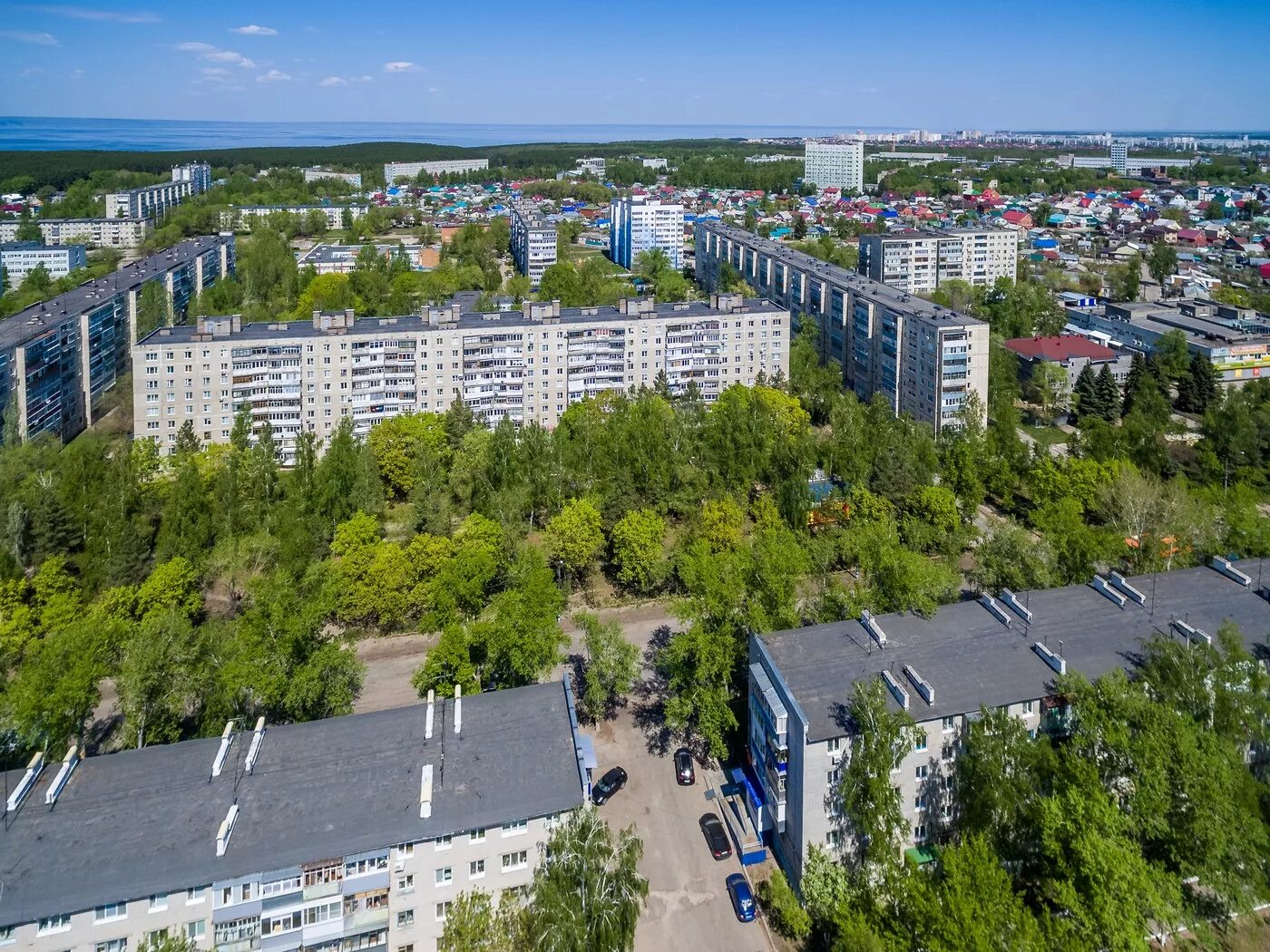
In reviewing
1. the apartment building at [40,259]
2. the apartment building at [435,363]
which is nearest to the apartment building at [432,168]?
the apartment building at [40,259]

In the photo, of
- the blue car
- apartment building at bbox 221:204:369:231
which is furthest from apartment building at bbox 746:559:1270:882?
apartment building at bbox 221:204:369:231

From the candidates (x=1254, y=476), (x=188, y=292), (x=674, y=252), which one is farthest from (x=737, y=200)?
(x=1254, y=476)

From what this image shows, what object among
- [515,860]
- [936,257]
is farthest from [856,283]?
[515,860]

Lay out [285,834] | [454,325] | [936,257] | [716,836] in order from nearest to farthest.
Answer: [285,834]
[716,836]
[454,325]
[936,257]

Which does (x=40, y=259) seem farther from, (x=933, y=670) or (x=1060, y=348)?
(x=933, y=670)

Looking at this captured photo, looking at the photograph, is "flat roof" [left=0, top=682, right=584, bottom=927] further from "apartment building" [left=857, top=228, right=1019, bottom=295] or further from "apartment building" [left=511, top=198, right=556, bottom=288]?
"apartment building" [left=857, top=228, right=1019, bottom=295]

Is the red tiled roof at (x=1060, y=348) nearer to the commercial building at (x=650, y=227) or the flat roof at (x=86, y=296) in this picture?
the commercial building at (x=650, y=227)
